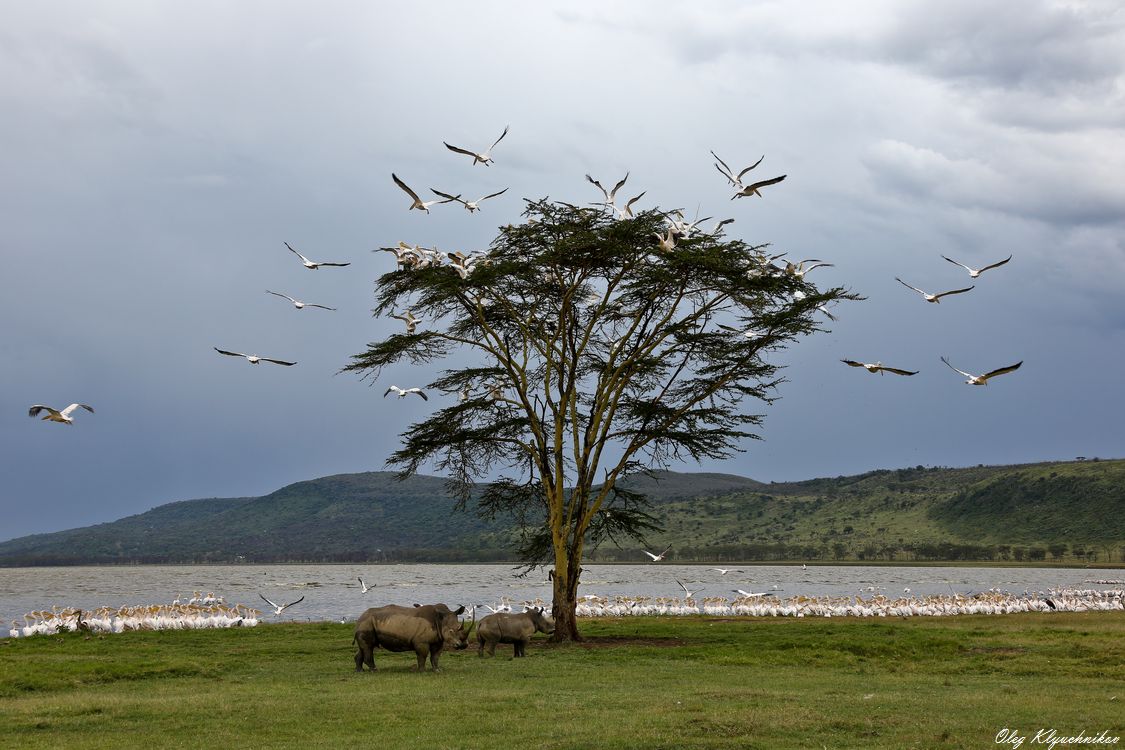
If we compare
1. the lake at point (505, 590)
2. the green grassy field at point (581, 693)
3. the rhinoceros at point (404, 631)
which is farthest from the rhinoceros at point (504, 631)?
the lake at point (505, 590)

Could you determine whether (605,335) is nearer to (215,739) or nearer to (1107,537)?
(215,739)

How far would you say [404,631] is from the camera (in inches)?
770

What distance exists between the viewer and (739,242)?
27.8 metres

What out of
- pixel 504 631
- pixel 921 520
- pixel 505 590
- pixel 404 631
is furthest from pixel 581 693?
pixel 921 520

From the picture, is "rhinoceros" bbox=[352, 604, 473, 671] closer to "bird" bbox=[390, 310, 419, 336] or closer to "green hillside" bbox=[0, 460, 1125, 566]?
"bird" bbox=[390, 310, 419, 336]

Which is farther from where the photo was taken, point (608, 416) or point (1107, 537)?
point (1107, 537)

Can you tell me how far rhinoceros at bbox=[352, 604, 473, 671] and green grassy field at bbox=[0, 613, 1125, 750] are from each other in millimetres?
515

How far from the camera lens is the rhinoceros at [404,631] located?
19562 millimetres

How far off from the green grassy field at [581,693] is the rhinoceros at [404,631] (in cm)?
51

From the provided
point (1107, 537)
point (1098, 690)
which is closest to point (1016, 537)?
point (1107, 537)

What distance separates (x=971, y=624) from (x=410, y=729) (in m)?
28.4

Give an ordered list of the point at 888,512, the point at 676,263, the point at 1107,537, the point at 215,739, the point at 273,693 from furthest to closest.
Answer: the point at 888,512 < the point at 1107,537 < the point at 676,263 < the point at 273,693 < the point at 215,739

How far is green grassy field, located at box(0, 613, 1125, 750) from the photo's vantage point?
42.7 feet

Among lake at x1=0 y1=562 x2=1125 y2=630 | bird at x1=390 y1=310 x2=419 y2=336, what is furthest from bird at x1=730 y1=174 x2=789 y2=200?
lake at x1=0 y1=562 x2=1125 y2=630
